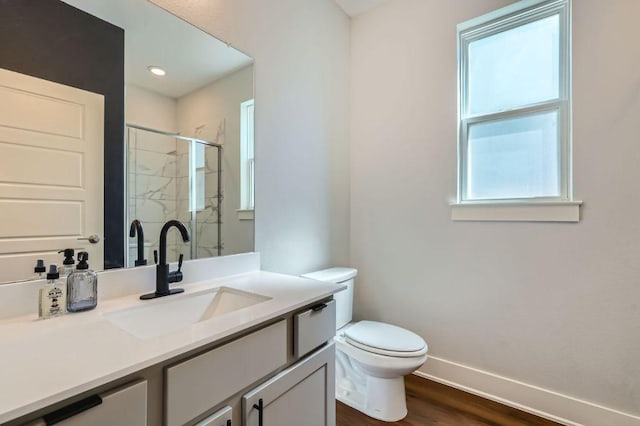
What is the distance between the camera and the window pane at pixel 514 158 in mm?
1656

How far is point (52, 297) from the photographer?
87cm

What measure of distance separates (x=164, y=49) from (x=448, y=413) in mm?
2283

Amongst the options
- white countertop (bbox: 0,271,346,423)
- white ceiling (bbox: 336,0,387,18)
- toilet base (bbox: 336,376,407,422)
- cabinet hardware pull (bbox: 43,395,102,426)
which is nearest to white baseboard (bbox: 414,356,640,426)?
toilet base (bbox: 336,376,407,422)

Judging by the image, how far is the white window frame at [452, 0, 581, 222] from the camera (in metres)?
1.59

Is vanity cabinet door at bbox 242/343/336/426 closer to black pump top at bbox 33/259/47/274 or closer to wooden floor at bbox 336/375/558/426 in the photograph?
wooden floor at bbox 336/375/558/426

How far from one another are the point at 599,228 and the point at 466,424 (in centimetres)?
121

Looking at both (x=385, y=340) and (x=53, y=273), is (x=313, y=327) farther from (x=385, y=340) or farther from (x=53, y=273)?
(x=53, y=273)

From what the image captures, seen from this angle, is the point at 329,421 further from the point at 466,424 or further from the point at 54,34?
the point at 54,34

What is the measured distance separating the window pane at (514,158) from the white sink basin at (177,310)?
60.6 inches

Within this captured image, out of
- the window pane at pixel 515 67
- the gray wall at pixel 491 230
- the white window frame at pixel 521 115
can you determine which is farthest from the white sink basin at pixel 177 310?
the window pane at pixel 515 67

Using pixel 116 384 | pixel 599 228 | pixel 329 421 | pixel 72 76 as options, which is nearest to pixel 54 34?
pixel 72 76

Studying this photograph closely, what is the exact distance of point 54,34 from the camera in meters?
0.96

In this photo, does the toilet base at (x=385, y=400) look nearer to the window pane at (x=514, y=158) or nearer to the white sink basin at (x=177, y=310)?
the white sink basin at (x=177, y=310)

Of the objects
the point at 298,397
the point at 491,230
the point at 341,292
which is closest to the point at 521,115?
the point at 491,230
